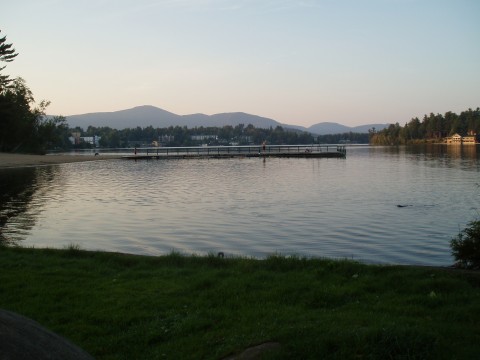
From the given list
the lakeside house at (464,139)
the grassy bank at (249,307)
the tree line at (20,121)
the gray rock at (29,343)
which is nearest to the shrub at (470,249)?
the grassy bank at (249,307)

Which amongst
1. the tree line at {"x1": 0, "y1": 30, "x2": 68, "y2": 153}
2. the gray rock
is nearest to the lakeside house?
the tree line at {"x1": 0, "y1": 30, "x2": 68, "y2": 153}

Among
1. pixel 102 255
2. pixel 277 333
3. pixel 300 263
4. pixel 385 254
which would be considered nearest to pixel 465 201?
pixel 385 254

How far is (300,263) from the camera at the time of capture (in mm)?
10430

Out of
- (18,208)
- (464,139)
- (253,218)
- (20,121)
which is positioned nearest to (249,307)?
(253,218)

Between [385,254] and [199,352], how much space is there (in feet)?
36.0

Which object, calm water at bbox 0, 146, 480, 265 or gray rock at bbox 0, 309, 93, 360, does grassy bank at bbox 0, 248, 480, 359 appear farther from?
calm water at bbox 0, 146, 480, 265

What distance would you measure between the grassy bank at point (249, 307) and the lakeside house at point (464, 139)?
613 ft

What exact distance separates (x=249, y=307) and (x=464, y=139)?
194 meters

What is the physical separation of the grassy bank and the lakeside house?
18676cm

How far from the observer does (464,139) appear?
181 meters

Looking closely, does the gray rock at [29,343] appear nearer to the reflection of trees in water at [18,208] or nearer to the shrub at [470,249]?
the shrub at [470,249]

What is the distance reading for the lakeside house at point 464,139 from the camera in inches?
7008

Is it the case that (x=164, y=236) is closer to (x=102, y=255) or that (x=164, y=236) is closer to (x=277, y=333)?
(x=102, y=255)

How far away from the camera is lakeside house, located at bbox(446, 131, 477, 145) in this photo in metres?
178
